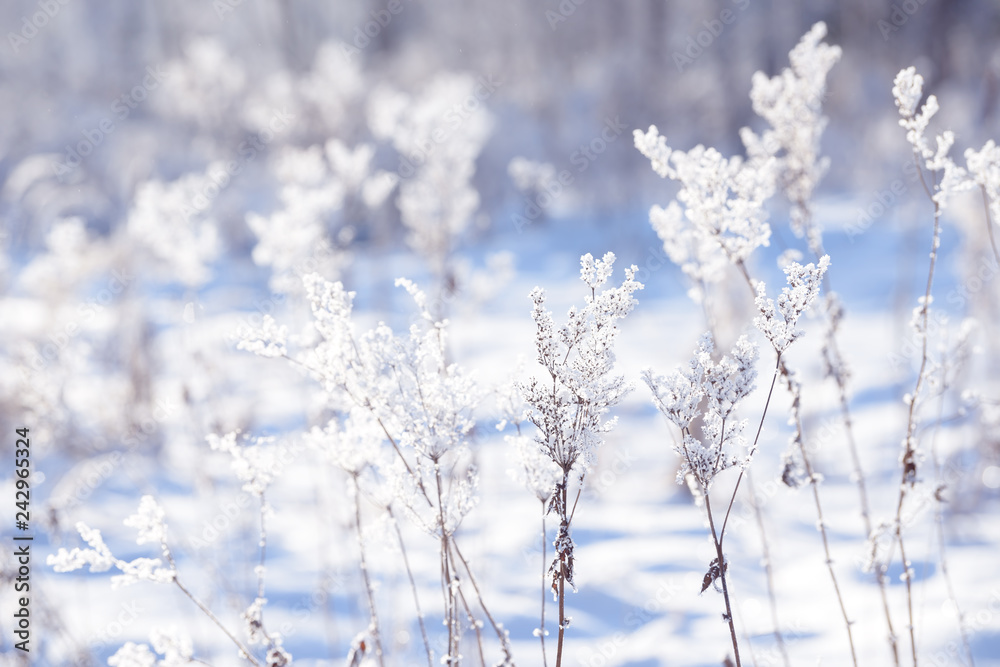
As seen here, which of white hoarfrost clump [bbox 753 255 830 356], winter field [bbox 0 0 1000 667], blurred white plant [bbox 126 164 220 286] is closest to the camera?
white hoarfrost clump [bbox 753 255 830 356]

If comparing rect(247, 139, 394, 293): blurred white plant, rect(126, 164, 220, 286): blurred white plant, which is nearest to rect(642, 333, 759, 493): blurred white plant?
rect(247, 139, 394, 293): blurred white plant

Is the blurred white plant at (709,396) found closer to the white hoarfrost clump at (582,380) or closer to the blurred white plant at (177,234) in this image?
the white hoarfrost clump at (582,380)

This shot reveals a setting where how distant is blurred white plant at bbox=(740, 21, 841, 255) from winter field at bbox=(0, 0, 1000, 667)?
0.01m

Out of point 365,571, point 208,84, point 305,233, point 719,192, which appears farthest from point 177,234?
point 208,84

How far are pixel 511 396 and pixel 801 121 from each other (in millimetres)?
1201

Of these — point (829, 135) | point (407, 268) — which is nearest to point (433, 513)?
point (407, 268)

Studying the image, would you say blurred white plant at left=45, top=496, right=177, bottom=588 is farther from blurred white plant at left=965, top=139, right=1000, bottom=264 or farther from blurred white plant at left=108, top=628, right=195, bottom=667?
blurred white plant at left=965, top=139, right=1000, bottom=264

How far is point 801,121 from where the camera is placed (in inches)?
70.9

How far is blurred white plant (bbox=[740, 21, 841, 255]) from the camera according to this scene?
1.77 metres

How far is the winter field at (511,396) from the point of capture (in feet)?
3.93

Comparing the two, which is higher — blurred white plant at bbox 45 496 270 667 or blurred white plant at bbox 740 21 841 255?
blurred white plant at bbox 740 21 841 255

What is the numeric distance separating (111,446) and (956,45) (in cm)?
1577

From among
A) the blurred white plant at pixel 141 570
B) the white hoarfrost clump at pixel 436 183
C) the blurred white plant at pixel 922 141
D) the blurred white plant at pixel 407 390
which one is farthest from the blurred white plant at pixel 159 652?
the white hoarfrost clump at pixel 436 183

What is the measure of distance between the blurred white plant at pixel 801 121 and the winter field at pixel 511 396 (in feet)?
0.04
